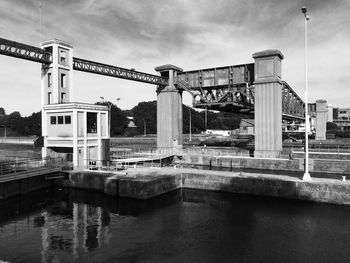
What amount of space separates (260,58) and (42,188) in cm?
3093

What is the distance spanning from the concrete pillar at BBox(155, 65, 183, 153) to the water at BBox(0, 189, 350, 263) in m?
22.2

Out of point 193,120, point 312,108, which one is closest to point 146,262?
point 312,108

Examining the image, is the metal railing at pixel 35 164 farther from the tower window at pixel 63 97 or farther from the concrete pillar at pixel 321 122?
the concrete pillar at pixel 321 122

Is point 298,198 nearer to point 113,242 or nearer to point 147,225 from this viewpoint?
point 147,225

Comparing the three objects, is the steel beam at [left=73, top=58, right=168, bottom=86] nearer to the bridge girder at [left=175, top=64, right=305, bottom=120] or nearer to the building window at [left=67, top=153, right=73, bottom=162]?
the bridge girder at [left=175, top=64, right=305, bottom=120]

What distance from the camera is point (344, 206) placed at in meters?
25.4

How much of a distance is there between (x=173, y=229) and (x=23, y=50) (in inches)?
974

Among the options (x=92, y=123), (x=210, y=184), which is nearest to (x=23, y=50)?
(x=92, y=123)

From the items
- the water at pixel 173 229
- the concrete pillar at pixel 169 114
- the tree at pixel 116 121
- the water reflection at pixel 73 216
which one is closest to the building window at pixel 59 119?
the water reflection at pixel 73 216

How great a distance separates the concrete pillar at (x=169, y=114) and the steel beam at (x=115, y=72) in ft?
4.65

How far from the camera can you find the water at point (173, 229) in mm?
16500

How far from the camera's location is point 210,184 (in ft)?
104

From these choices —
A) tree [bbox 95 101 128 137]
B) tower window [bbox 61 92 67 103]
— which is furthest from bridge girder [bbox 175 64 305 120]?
tree [bbox 95 101 128 137]

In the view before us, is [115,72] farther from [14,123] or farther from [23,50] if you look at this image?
[14,123]
